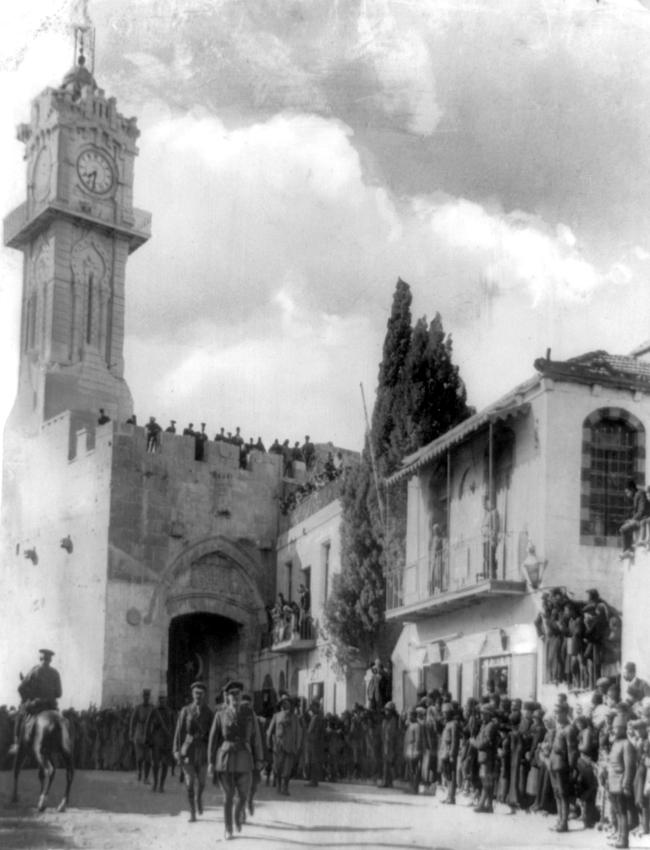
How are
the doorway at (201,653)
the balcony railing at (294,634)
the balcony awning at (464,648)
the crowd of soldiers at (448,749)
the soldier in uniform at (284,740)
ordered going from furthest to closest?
the doorway at (201,653) → the balcony railing at (294,634) → the balcony awning at (464,648) → the soldier in uniform at (284,740) → the crowd of soldiers at (448,749)

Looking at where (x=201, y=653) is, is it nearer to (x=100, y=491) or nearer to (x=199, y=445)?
(x=100, y=491)

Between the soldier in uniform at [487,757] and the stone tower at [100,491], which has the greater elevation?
the stone tower at [100,491]

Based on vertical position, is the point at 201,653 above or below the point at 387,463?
below

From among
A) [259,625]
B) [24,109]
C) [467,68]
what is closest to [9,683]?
[24,109]

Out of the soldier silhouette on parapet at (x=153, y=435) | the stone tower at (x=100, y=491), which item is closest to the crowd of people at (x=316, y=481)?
the stone tower at (x=100, y=491)

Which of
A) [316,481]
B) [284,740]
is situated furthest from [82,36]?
[316,481]

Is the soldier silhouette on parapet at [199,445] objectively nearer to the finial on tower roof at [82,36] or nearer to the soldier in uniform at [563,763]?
the finial on tower roof at [82,36]

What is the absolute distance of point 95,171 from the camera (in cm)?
1742

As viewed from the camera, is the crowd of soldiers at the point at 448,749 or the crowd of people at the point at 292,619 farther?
the crowd of people at the point at 292,619

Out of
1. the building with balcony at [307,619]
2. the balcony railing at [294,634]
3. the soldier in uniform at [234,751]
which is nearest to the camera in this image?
the soldier in uniform at [234,751]

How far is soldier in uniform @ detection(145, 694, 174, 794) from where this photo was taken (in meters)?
17.0

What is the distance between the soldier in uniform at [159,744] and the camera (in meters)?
17.0

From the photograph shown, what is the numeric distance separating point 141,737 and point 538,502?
18.3 ft

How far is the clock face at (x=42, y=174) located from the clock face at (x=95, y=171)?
1.30ft
